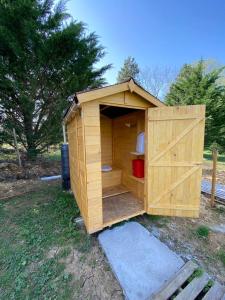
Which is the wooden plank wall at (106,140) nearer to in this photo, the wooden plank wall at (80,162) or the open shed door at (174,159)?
the wooden plank wall at (80,162)

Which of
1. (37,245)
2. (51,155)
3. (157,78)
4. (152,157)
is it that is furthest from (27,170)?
(157,78)

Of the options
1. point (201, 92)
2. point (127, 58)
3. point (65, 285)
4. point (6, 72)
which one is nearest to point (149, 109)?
point (65, 285)

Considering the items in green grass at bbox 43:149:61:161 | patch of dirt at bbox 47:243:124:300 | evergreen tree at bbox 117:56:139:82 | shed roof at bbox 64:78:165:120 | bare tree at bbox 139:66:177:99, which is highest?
evergreen tree at bbox 117:56:139:82

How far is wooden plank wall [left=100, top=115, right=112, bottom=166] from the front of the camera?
5.02 metres

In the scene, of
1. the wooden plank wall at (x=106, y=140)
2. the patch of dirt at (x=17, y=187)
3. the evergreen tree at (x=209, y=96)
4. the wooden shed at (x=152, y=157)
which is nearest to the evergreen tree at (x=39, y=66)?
the patch of dirt at (x=17, y=187)

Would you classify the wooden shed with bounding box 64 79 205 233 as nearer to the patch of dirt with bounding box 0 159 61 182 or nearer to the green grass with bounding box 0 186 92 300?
the green grass with bounding box 0 186 92 300

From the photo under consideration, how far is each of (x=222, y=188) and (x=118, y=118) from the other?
4.04m

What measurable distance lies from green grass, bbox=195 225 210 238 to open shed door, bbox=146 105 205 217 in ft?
0.86

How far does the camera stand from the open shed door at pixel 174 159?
3.04 m

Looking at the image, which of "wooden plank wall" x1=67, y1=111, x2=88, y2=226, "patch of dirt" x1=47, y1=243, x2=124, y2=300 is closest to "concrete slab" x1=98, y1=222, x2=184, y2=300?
"patch of dirt" x1=47, y1=243, x2=124, y2=300

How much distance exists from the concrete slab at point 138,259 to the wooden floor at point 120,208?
185mm

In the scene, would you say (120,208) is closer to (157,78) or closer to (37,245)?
(37,245)

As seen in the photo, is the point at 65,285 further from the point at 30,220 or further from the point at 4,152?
the point at 4,152


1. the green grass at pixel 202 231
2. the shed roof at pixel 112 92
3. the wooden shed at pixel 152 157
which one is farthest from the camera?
the green grass at pixel 202 231
